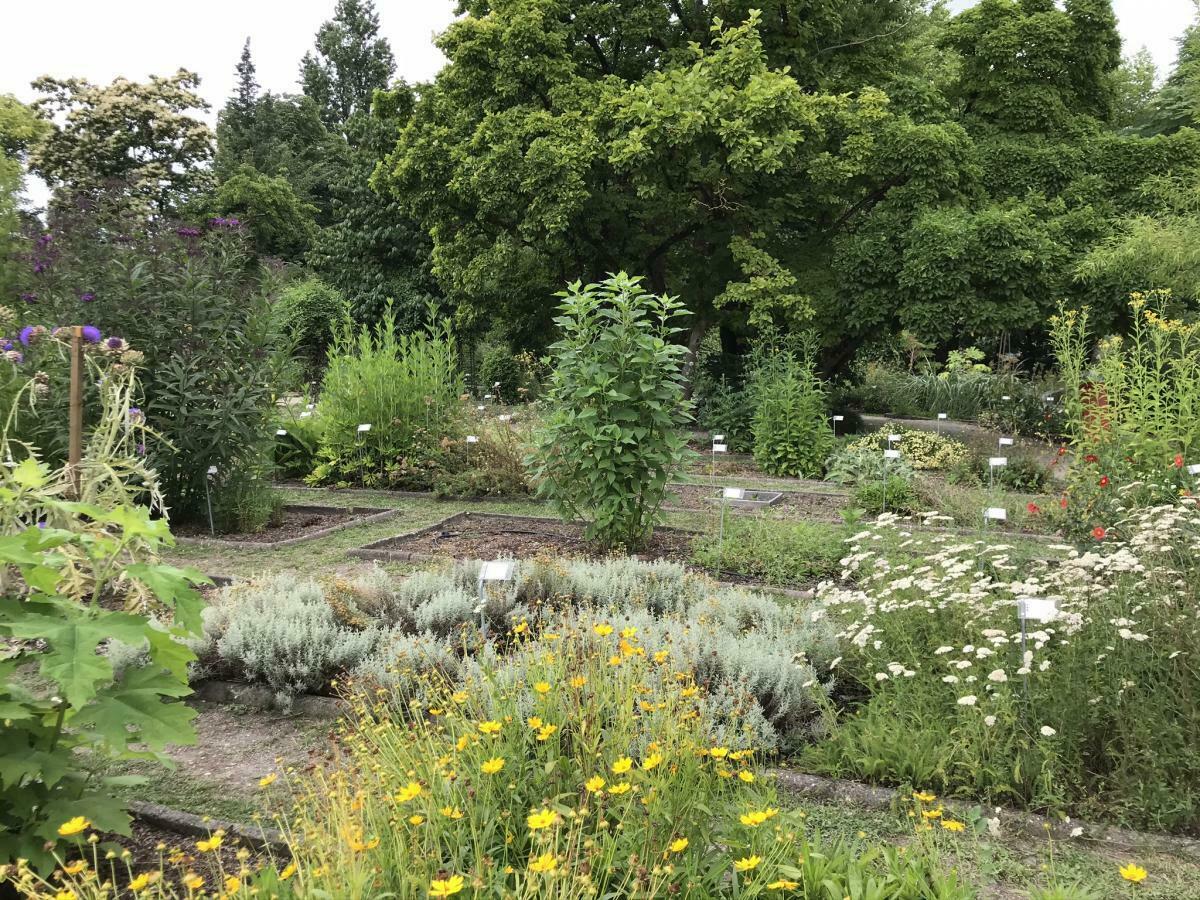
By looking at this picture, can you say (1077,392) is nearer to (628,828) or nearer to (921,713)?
(921,713)

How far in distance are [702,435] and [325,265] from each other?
16.8 meters

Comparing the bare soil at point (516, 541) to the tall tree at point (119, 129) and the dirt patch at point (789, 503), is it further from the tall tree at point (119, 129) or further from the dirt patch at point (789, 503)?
the tall tree at point (119, 129)

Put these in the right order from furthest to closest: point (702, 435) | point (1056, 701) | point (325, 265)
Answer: point (325, 265)
point (702, 435)
point (1056, 701)

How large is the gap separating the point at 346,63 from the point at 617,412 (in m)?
43.4

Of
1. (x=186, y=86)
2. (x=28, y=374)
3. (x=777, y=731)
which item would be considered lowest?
(x=777, y=731)

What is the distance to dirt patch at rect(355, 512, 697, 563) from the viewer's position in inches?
243

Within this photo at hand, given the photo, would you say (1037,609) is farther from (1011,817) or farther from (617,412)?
(617,412)

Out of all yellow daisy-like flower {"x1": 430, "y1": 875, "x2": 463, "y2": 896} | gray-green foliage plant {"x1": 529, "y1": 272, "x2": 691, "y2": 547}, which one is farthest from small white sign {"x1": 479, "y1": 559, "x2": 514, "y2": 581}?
gray-green foliage plant {"x1": 529, "y1": 272, "x2": 691, "y2": 547}

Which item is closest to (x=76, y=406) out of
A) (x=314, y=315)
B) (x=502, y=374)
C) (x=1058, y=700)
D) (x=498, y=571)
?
(x=498, y=571)

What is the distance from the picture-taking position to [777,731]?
10.8 ft

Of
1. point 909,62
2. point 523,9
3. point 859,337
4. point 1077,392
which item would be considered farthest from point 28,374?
point 909,62

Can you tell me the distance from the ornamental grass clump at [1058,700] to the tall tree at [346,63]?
146 ft

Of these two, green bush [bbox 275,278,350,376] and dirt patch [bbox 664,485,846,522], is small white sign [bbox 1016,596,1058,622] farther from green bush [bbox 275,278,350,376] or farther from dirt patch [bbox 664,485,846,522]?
green bush [bbox 275,278,350,376]

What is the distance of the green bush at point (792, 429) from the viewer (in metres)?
10.4
